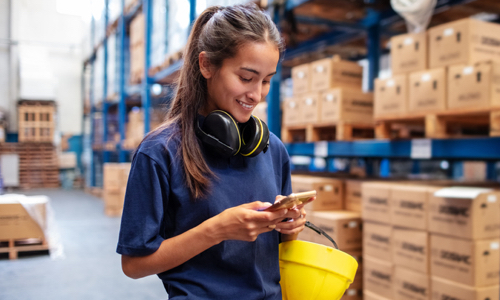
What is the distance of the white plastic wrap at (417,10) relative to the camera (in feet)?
9.77

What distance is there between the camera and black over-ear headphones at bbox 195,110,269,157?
3.84 ft

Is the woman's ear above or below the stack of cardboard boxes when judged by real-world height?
below

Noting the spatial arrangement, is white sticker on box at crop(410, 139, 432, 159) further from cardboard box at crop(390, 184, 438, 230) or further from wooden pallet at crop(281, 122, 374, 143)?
wooden pallet at crop(281, 122, 374, 143)

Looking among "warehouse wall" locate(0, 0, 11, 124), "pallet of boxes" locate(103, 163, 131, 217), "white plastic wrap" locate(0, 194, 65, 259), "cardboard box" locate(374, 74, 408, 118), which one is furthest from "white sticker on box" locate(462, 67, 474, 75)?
"pallet of boxes" locate(103, 163, 131, 217)

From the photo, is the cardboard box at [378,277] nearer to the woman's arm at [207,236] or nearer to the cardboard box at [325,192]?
the cardboard box at [325,192]

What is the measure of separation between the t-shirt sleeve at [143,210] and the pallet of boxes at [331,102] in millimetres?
2932

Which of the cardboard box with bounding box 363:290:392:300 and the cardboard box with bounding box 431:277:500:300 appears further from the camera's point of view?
the cardboard box with bounding box 363:290:392:300

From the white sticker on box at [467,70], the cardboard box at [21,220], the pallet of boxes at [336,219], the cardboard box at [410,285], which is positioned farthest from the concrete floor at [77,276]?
the white sticker on box at [467,70]

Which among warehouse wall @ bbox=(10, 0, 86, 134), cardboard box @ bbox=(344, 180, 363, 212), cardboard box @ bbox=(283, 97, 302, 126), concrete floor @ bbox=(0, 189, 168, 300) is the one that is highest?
warehouse wall @ bbox=(10, 0, 86, 134)

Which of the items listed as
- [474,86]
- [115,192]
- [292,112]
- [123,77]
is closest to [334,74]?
[292,112]

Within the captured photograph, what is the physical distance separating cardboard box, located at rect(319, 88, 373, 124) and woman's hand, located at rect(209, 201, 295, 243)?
2918 millimetres

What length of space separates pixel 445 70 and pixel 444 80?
0.08 metres

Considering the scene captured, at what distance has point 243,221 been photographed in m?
1.01

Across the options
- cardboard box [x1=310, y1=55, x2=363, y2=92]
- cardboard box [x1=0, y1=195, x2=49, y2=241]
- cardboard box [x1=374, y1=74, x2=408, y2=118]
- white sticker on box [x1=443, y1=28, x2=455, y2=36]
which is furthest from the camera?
cardboard box [x1=0, y1=195, x2=49, y2=241]
